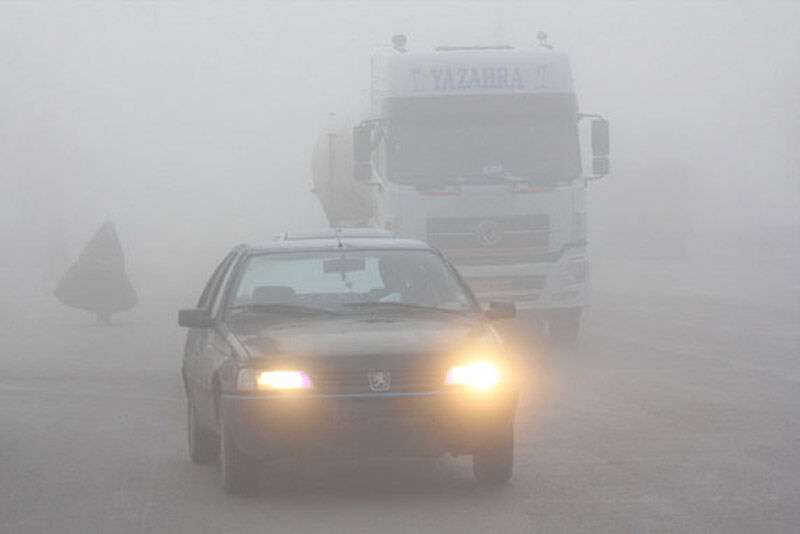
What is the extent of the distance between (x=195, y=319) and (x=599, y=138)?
1369 centimetres

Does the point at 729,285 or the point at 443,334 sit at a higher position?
the point at 443,334

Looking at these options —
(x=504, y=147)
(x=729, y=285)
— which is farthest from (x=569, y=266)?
(x=729, y=285)

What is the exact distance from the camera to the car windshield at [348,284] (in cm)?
1323

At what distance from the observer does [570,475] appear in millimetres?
13094

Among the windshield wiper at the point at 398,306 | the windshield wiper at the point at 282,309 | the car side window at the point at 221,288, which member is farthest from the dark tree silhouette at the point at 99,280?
the windshield wiper at the point at 398,306

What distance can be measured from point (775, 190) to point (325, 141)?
13978 cm

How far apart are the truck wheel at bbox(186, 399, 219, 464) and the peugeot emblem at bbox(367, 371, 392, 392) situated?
2291mm

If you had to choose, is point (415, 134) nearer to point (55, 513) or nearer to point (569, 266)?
point (569, 266)

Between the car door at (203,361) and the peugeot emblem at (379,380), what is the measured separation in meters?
1.30

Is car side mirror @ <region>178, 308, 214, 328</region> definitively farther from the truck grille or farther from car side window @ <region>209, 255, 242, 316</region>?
the truck grille

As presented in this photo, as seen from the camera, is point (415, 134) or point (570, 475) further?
point (415, 134)

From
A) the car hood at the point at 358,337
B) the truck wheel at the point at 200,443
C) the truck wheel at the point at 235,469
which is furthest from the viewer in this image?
the truck wheel at the point at 200,443

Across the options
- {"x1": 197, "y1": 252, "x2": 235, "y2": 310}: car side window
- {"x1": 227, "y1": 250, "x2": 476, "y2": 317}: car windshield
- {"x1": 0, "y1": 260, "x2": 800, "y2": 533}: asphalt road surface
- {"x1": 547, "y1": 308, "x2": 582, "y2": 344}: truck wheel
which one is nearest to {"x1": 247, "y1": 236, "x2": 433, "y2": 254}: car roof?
{"x1": 227, "y1": 250, "x2": 476, "y2": 317}: car windshield

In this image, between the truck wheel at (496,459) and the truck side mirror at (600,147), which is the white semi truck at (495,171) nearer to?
the truck side mirror at (600,147)
